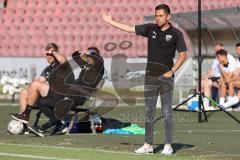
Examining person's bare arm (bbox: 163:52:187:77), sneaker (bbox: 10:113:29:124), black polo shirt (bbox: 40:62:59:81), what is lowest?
sneaker (bbox: 10:113:29:124)

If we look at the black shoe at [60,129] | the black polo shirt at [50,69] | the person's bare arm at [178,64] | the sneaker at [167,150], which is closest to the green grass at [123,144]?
the sneaker at [167,150]

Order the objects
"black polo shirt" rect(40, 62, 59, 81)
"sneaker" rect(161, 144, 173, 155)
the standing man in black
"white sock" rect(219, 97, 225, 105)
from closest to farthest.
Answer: "sneaker" rect(161, 144, 173, 155), the standing man in black, "black polo shirt" rect(40, 62, 59, 81), "white sock" rect(219, 97, 225, 105)

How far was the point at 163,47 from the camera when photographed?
36.5ft

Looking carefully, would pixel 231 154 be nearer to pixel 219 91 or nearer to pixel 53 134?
pixel 53 134

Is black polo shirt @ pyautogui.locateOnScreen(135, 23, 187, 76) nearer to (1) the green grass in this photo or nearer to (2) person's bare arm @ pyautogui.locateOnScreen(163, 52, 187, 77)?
(2) person's bare arm @ pyautogui.locateOnScreen(163, 52, 187, 77)

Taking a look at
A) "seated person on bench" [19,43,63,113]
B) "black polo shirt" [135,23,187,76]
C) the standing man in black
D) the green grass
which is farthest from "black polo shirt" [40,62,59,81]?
"black polo shirt" [135,23,187,76]

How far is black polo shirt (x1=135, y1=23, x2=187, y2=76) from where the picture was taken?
11117mm

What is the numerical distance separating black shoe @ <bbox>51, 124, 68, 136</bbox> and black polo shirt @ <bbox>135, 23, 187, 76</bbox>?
3.47m

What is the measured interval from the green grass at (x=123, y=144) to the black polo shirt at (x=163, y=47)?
1133 millimetres

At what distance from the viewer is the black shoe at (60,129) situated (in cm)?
1423

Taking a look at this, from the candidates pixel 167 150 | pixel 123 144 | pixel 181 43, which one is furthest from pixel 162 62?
pixel 123 144

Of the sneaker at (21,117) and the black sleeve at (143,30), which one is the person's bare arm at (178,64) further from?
the sneaker at (21,117)

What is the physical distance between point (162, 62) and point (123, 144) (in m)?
1.70

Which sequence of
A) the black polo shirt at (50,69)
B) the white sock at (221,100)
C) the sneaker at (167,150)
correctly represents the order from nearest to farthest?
the sneaker at (167,150), the black polo shirt at (50,69), the white sock at (221,100)
